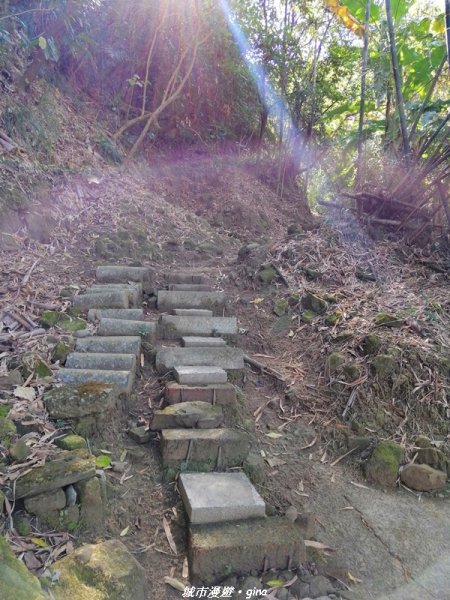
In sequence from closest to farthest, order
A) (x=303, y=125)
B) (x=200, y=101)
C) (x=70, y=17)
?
1. (x=70, y=17)
2. (x=200, y=101)
3. (x=303, y=125)

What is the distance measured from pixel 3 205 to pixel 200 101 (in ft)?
20.4

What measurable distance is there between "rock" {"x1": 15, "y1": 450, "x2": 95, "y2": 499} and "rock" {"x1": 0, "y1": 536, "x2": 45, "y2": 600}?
0.54 m

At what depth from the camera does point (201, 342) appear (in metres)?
3.87

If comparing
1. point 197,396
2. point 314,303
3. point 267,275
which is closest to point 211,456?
point 197,396

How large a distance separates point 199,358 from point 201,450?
0.99 metres

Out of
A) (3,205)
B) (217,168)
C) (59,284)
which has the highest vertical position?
(217,168)

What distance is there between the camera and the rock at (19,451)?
7.86ft

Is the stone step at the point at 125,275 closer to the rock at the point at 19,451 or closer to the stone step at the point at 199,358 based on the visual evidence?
the stone step at the point at 199,358

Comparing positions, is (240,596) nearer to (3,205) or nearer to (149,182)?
(3,205)

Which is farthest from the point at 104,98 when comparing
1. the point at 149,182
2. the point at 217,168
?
the point at 217,168

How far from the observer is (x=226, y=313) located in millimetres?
4594

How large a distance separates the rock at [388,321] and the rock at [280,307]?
93 cm

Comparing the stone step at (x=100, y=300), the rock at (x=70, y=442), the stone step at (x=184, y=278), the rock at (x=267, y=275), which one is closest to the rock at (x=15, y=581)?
the rock at (x=70, y=442)

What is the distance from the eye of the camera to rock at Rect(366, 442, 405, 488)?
307cm
